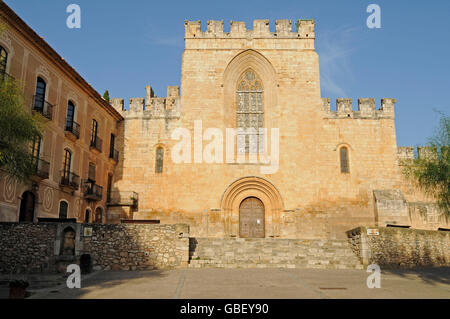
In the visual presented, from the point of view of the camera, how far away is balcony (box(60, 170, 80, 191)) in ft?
59.5

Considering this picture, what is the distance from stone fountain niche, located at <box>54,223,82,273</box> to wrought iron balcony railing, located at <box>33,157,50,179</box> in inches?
129

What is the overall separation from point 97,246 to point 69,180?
18.4 ft

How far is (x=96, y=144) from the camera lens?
2134cm

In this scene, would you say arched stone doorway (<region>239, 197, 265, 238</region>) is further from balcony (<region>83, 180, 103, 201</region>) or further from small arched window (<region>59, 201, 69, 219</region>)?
small arched window (<region>59, 201, 69, 219</region>)

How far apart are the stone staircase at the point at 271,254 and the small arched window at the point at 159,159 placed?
648 cm

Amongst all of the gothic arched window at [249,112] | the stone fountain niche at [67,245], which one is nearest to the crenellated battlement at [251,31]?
the gothic arched window at [249,112]

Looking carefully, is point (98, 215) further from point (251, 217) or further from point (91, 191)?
point (251, 217)

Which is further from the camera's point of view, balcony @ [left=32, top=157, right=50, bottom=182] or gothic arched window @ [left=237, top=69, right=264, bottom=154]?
gothic arched window @ [left=237, top=69, right=264, bottom=154]

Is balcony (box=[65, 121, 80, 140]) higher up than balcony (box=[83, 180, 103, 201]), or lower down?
higher up

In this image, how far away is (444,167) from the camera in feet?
39.8

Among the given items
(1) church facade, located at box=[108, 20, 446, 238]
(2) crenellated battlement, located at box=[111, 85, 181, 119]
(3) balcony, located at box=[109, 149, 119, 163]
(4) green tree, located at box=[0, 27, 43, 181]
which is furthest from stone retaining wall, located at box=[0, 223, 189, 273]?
(2) crenellated battlement, located at box=[111, 85, 181, 119]

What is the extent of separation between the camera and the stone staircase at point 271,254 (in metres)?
15.3

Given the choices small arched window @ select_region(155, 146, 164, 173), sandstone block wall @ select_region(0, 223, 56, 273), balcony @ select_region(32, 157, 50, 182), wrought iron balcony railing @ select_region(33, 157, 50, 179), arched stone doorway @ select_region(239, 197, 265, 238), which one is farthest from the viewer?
small arched window @ select_region(155, 146, 164, 173)
